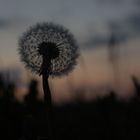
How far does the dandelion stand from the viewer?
19.8 ft

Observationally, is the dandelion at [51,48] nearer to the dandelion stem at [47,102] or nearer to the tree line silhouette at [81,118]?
the dandelion stem at [47,102]

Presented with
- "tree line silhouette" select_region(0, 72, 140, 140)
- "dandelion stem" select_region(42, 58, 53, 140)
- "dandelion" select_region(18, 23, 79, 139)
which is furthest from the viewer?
"tree line silhouette" select_region(0, 72, 140, 140)

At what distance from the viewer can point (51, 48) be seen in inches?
239

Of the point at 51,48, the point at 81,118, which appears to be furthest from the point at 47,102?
the point at 81,118

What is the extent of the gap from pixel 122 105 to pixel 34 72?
21.8 ft

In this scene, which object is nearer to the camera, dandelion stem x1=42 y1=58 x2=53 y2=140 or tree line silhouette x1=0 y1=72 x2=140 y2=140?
dandelion stem x1=42 y1=58 x2=53 y2=140

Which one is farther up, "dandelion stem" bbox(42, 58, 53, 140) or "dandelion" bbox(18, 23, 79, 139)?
"dandelion" bbox(18, 23, 79, 139)

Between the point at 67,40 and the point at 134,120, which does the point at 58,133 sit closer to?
the point at 134,120

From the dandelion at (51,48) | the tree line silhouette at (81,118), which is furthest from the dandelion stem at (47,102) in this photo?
the tree line silhouette at (81,118)

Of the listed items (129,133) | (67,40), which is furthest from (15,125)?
(67,40)

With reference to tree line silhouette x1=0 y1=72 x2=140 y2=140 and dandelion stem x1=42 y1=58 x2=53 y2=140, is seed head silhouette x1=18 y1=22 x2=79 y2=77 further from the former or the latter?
tree line silhouette x1=0 y1=72 x2=140 y2=140

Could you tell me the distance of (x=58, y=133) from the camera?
38.0 ft

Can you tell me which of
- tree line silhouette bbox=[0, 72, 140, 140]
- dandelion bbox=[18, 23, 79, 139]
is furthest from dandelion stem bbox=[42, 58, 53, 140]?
tree line silhouette bbox=[0, 72, 140, 140]

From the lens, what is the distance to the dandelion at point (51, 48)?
6.03 m
